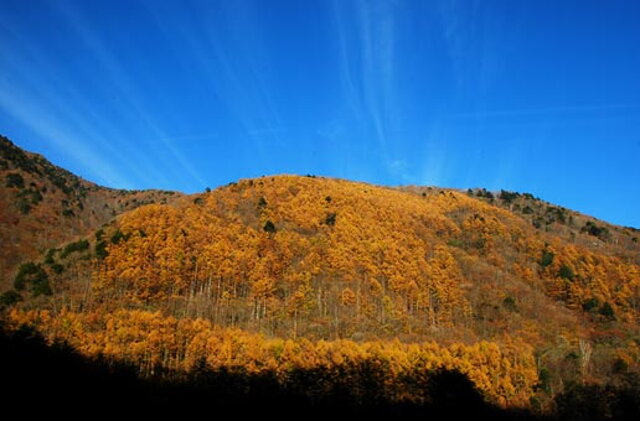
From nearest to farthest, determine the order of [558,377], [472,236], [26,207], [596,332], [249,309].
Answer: [558,377] → [249,309] → [596,332] → [26,207] → [472,236]

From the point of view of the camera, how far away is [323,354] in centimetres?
7781

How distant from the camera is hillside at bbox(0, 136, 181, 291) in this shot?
11034 centimetres

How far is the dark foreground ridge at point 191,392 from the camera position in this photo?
58.0 metres

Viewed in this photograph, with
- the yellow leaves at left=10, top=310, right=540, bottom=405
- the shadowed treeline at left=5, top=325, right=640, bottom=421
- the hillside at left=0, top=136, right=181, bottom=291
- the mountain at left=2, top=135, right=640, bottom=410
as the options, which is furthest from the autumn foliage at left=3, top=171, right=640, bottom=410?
the hillside at left=0, top=136, right=181, bottom=291

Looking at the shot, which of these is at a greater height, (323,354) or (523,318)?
(523,318)

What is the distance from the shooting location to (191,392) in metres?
67.7

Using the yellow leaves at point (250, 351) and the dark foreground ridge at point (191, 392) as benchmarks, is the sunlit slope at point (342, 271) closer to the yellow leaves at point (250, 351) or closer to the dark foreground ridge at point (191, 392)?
the yellow leaves at point (250, 351)

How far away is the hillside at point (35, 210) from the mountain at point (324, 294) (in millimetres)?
811

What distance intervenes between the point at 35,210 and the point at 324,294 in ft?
293

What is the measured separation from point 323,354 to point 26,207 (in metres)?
98.5

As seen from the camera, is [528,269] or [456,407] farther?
[528,269]

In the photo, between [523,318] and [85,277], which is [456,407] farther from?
[85,277]

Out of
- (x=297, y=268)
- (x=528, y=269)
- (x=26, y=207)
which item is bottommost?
(x=297, y=268)

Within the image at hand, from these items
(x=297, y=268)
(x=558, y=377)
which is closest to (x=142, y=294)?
(x=297, y=268)
